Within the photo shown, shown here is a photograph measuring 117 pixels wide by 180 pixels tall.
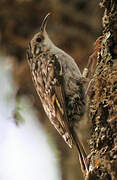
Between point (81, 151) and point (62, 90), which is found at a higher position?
point (62, 90)

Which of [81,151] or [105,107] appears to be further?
[81,151]

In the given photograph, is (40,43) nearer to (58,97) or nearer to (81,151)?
(58,97)

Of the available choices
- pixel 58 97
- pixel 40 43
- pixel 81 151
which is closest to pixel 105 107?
pixel 81 151

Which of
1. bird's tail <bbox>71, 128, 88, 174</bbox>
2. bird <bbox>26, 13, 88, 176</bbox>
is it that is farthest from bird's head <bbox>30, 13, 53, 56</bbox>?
bird's tail <bbox>71, 128, 88, 174</bbox>

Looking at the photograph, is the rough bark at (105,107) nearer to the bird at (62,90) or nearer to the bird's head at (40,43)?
the bird at (62,90)

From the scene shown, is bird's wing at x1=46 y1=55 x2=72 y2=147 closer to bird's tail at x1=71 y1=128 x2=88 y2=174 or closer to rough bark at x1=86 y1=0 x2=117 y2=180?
bird's tail at x1=71 y1=128 x2=88 y2=174
